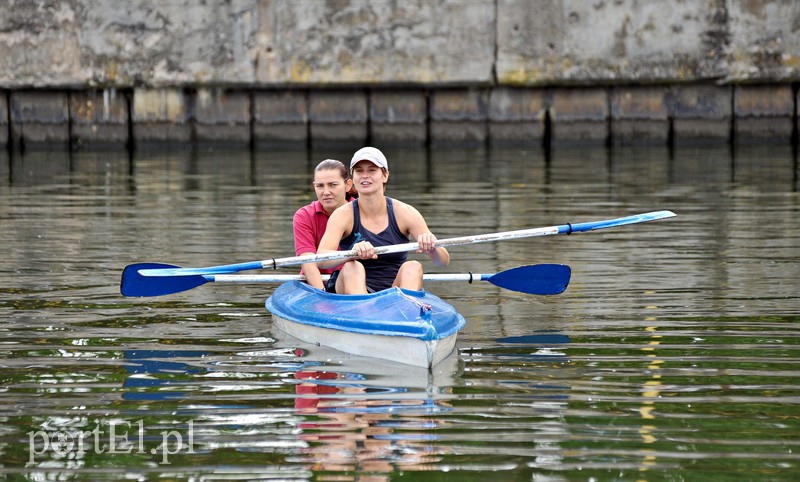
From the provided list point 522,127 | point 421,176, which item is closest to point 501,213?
point 421,176

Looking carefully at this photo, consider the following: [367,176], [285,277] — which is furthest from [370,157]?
[285,277]

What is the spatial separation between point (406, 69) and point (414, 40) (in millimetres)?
372

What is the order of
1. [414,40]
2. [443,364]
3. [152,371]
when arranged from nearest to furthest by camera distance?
[152,371], [443,364], [414,40]

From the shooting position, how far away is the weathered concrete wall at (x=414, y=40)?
16797 millimetres

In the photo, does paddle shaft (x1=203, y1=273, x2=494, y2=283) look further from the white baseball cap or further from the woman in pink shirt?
the white baseball cap

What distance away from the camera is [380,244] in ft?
23.0

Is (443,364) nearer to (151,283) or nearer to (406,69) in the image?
(151,283)

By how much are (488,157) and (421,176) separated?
2.41 metres

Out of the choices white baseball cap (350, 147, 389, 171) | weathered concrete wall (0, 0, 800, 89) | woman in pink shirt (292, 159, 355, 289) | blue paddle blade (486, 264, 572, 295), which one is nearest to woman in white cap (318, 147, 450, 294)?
white baseball cap (350, 147, 389, 171)

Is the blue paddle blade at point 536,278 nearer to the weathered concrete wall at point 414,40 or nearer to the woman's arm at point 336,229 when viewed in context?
the woman's arm at point 336,229

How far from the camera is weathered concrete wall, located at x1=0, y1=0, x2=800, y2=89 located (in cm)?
1680

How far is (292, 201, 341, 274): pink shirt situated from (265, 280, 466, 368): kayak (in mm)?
630

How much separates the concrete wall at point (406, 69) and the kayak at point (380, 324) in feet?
34.4

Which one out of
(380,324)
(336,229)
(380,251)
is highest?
(336,229)
